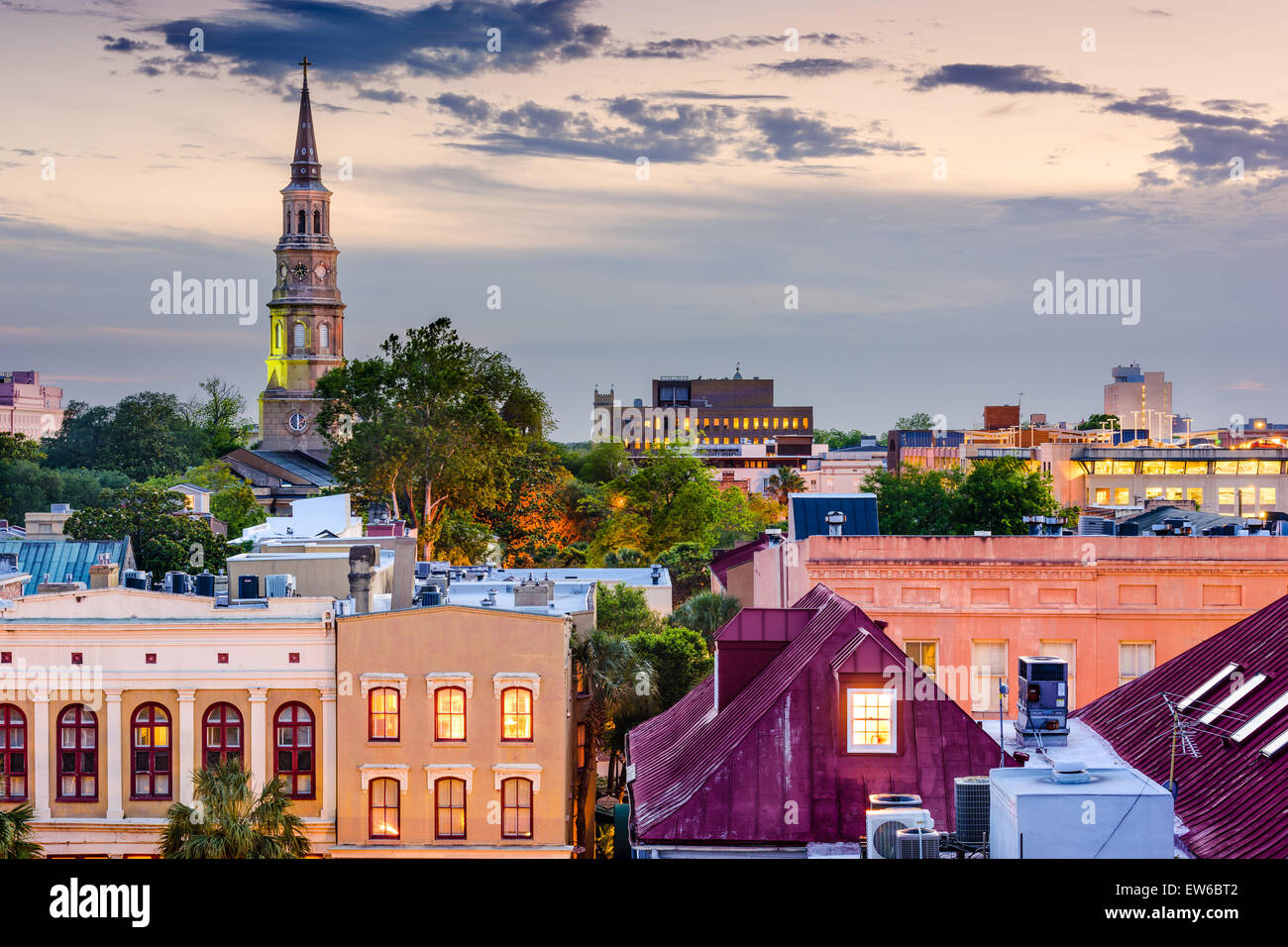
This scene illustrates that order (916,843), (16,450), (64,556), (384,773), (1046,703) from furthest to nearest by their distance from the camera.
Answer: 1. (16,450)
2. (64,556)
3. (384,773)
4. (1046,703)
5. (916,843)

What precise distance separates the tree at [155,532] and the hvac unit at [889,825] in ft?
159

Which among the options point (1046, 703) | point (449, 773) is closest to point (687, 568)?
point (449, 773)

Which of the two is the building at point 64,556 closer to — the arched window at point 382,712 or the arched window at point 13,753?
the arched window at point 13,753

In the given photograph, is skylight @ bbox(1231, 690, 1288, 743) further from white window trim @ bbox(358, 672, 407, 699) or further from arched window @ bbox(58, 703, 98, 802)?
arched window @ bbox(58, 703, 98, 802)

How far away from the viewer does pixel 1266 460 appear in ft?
327

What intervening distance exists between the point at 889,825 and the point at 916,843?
1105 millimetres

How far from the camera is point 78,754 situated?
97.9 ft

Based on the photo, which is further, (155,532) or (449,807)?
(155,532)

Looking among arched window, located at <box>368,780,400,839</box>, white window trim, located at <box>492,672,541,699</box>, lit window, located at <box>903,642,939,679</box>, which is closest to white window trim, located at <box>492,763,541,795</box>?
white window trim, located at <box>492,672,541,699</box>

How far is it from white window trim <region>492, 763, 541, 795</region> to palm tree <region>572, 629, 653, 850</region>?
4732 millimetres

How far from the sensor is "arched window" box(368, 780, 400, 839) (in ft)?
98.8

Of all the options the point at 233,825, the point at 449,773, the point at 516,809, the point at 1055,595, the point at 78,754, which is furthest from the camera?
the point at 1055,595

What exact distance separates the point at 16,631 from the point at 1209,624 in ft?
94.2

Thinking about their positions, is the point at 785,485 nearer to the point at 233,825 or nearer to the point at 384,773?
the point at 384,773
